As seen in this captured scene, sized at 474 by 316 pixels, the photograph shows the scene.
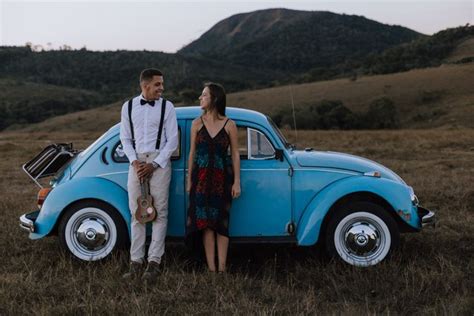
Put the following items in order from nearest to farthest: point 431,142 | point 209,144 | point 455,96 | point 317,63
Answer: point 209,144
point 431,142
point 455,96
point 317,63

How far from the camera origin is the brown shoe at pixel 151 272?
190 inches

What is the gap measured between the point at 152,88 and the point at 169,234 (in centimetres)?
152

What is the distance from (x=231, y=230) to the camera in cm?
551

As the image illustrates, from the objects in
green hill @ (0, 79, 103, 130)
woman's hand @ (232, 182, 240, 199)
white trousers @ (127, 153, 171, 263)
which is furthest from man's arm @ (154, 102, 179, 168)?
green hill @ (0, 79, 103, 130)

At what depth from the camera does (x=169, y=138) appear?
199 inches

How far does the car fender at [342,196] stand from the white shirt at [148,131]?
1503mm

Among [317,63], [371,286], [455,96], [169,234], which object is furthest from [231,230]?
[317,63]

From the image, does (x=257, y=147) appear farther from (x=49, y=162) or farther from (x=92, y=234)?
(x=49, y=162)

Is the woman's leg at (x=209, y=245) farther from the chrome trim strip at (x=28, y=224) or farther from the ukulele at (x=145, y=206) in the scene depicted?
the chrome trim strip at (x=28, y=224)

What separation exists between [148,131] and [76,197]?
43.7 inches

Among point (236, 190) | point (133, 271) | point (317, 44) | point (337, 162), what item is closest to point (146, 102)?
point (236, 190)

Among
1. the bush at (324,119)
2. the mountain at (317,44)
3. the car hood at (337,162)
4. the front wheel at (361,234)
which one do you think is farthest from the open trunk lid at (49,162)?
the mountain at (317,44)

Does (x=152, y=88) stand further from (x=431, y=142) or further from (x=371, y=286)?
(x=431, y=142)

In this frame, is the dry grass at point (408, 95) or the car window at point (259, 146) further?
the dry grass at point (408, 95)
